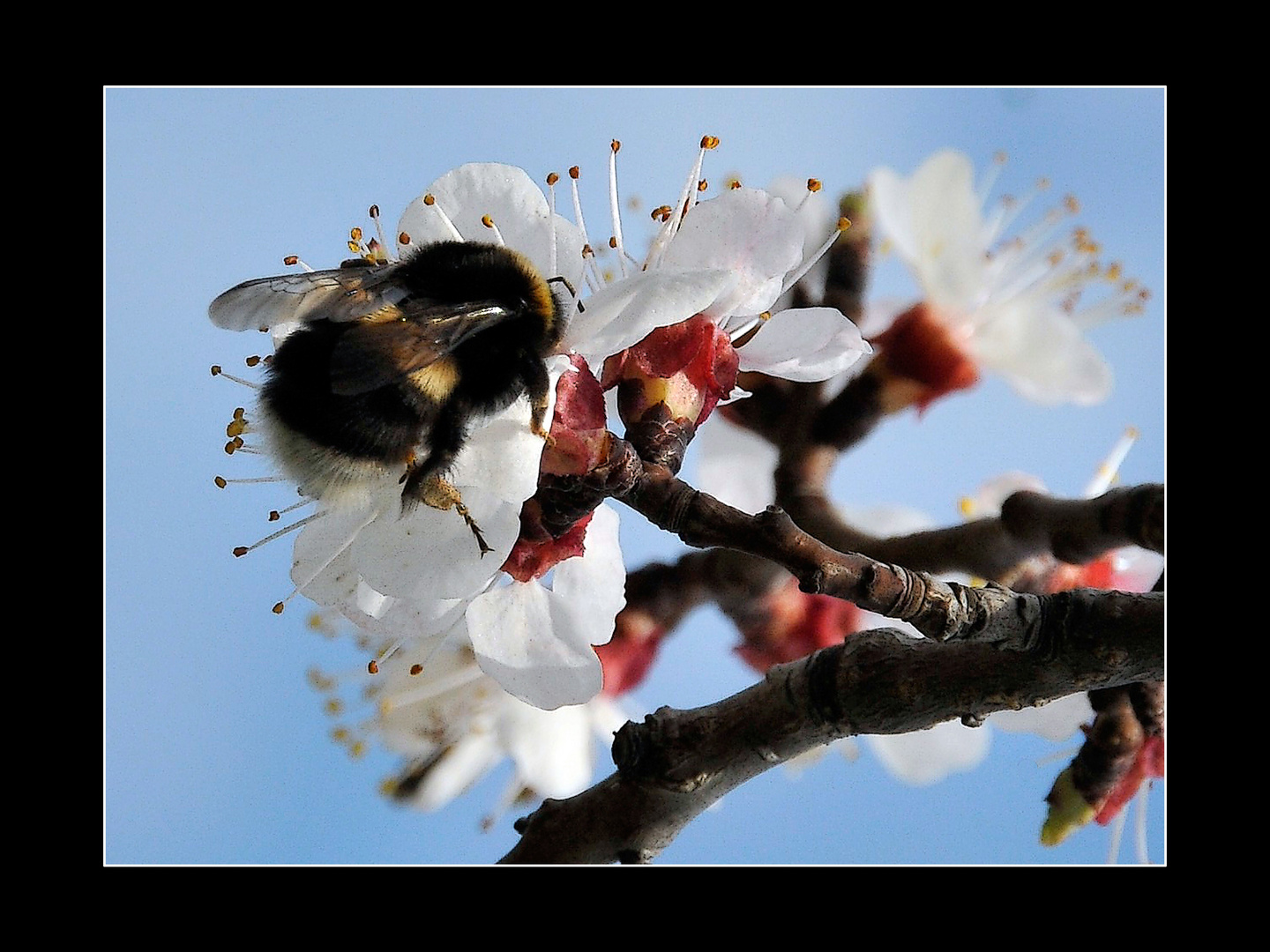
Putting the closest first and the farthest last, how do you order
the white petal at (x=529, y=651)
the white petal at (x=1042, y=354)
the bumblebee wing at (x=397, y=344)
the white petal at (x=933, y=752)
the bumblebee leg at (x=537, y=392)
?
1. the bumblebee wing at (x=397, y=344)
2. the bumblebee leg at (x=537, y=392)
3. the white petal at (x=529, y=651)
4. the white petal at (x=1042, y=354)
5. the white petal at (x=933, y=752)

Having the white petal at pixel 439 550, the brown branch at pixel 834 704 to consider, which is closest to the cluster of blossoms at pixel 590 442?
the white petal at pixel 439 550

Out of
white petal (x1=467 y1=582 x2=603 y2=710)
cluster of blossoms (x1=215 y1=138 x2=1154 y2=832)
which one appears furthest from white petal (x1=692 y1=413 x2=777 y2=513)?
white petal (x1=467 y1=582 x2=603 y2=710)

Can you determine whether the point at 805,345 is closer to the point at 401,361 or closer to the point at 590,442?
the point at 590,442

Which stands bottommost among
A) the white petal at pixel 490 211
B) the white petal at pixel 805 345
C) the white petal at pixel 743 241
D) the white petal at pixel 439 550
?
the white petal at pixel 439 550

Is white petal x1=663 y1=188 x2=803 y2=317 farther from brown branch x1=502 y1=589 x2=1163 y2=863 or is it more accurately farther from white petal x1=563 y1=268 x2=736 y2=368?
brown branch x1=502 y1=589 x2=1163 y2=863

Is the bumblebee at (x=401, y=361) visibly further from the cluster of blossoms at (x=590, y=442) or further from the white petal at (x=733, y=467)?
the white petal at (x=733, y=467)

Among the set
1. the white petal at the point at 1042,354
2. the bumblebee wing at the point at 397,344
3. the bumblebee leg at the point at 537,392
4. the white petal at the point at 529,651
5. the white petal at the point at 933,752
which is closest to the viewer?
the bumblebee wing at the point at 397,344

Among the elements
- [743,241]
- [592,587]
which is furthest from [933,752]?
[743,241]
